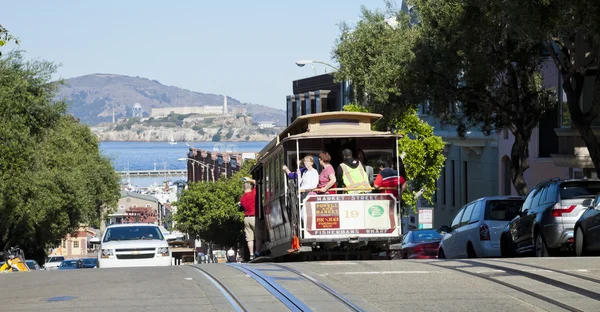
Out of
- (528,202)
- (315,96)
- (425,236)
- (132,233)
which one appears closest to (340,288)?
(528,202)

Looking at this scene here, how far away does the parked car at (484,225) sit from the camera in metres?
22.0

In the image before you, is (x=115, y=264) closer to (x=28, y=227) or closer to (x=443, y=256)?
(x=443, y=256)

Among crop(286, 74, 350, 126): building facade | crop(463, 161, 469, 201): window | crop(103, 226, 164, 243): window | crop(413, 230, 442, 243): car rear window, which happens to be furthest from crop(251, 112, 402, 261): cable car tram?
crop(286, 74, 350, 126): building facade

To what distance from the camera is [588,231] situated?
18.1 metres

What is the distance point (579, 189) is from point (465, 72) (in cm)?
939

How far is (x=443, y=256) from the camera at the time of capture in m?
24.9

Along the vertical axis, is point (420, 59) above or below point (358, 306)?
above

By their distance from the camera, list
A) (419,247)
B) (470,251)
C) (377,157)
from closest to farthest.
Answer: (377,157), (470,251), (419,247)

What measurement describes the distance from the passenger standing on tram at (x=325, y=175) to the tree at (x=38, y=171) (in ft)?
70.3

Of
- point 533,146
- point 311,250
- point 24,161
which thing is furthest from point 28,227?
point 311,250

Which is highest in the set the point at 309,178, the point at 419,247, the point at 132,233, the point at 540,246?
the point at 309,178

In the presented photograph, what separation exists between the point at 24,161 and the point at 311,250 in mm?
23131

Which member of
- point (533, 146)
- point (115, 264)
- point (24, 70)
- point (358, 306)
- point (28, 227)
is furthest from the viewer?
point (28, 227)

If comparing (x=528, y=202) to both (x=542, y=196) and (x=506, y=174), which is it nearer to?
(x=542, y=196)
